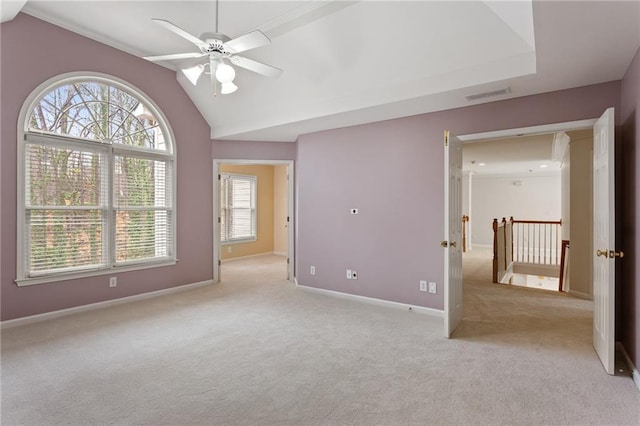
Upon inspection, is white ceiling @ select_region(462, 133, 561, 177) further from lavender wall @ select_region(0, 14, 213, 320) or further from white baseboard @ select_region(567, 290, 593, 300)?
lavender wall @ select_region(0, 14, 213, 320)

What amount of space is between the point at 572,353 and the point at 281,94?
14.3 feet

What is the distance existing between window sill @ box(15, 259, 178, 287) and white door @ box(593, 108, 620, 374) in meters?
5.22

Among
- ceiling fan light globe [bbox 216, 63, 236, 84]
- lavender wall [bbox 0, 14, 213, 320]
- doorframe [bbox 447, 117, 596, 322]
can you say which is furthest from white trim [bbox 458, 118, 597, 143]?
lavender wall [bbox 0, 14, 213, 320]

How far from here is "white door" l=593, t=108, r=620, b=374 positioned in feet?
8.23

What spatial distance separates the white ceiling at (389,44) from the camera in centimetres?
237

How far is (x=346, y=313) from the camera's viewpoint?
4105mm

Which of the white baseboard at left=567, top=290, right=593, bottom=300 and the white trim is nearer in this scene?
the white trim

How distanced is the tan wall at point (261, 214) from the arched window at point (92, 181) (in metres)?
3.23

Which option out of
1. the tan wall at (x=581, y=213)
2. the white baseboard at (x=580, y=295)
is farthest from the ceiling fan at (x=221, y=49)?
the white baseboard at (x=580, y=295)

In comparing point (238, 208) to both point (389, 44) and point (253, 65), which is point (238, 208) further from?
point (389, 44)

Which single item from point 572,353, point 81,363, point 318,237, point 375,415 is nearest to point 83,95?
point 81,363

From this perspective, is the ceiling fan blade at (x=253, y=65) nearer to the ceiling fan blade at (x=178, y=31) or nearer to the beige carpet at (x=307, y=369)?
the ceiling fan blade at (x=178, y=31)

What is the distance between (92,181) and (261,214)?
16.3ft

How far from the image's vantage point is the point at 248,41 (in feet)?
7.91
